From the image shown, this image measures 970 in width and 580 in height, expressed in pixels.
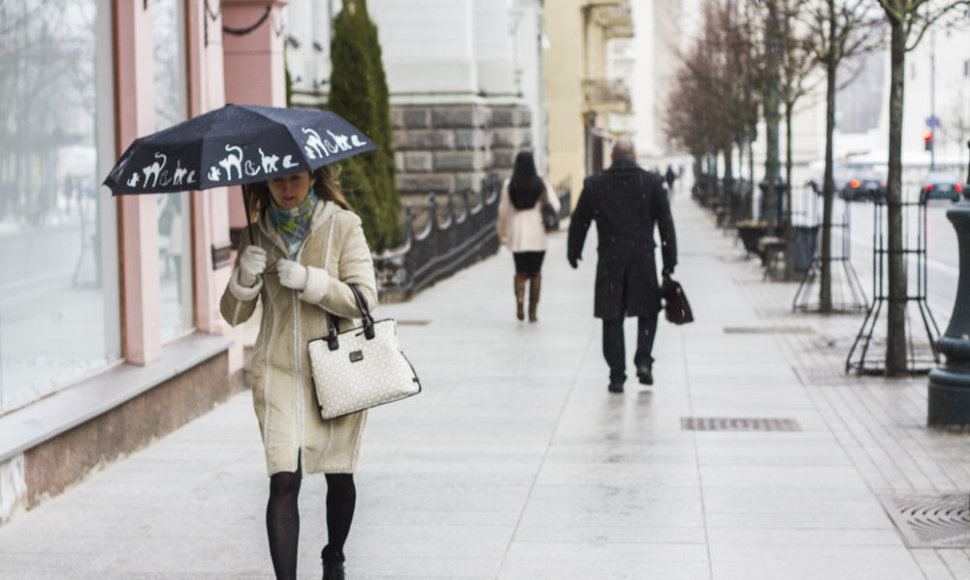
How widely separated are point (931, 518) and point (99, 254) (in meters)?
4.90

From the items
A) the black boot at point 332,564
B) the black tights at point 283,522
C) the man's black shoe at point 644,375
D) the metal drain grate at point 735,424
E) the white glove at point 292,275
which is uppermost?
the white glove at point 292,275

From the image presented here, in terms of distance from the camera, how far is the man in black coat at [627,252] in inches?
434

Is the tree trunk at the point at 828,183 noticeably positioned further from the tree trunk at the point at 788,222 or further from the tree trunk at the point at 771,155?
the tree trunk at the point at 771,155

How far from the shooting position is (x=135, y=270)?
9.20 metres

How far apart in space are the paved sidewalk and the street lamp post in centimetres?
18

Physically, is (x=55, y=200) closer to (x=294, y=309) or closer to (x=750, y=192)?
(x=294, y=309)

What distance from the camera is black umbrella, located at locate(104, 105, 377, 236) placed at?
504 cm

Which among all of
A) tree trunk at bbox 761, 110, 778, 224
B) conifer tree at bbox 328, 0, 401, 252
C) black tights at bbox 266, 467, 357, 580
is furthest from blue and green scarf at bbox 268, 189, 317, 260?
tree trunk at bbox 761, 110, 778, 224

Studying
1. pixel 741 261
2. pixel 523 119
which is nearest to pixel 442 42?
pixel 523 119

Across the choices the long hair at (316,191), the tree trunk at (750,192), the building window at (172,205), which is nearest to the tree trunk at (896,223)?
the building window at (172,205)

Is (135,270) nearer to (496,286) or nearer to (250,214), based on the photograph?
(250,214)

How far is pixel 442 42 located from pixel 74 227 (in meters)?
21.6

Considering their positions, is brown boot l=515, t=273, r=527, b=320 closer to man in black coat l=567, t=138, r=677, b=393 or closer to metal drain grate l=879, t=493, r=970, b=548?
man in black coat l=567, t=138, r=677, b=393

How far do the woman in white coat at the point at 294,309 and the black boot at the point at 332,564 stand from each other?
0.22 m
